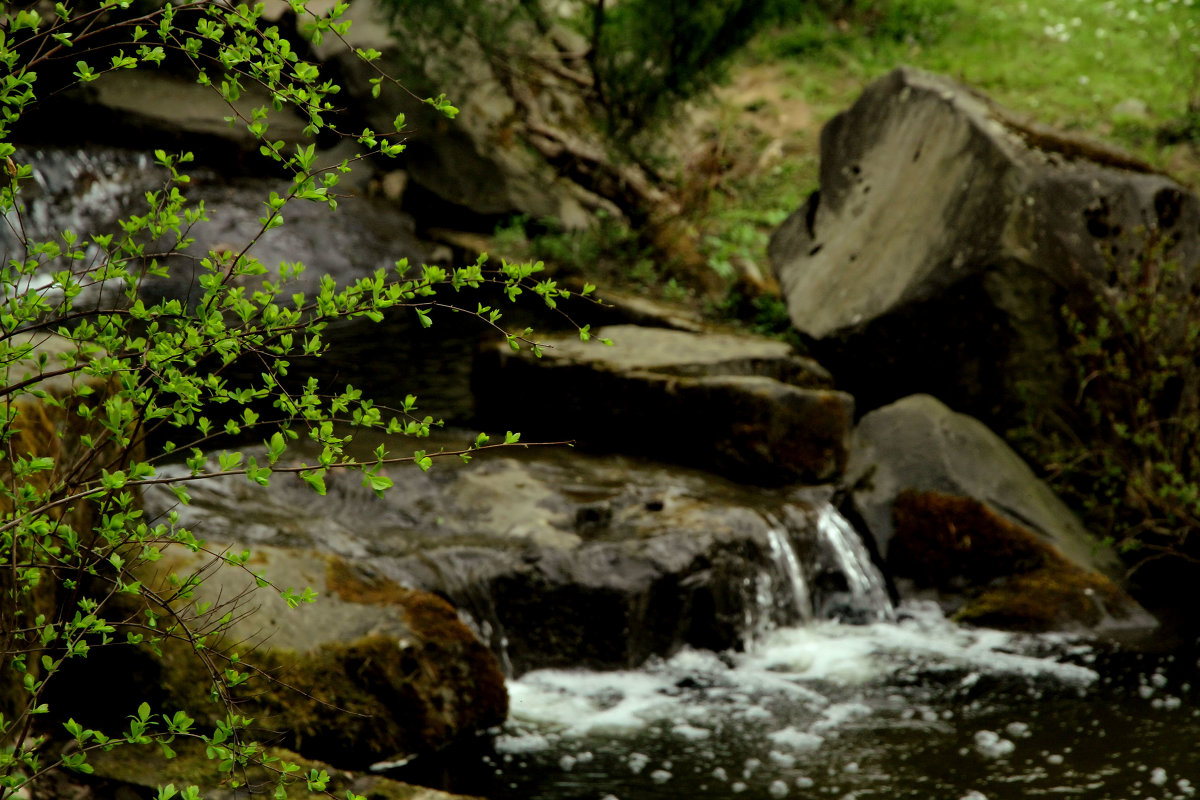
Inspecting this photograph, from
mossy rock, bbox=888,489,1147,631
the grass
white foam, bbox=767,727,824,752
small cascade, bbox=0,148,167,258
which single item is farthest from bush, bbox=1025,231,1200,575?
small cascade, bbox=0,148,167,258

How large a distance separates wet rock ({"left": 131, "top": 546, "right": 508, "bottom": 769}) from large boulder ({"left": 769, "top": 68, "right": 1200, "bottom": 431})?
413 cm

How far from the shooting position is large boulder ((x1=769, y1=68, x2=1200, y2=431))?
714 cm

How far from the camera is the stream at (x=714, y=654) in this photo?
4.59m

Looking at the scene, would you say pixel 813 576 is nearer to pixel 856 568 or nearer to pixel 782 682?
pixel 856 568

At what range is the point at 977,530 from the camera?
656cm

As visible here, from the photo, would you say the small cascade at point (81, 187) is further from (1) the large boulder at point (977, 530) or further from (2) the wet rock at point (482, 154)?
(1) the large boulder at point (977, 530)

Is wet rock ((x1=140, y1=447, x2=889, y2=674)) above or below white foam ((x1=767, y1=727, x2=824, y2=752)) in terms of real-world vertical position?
above

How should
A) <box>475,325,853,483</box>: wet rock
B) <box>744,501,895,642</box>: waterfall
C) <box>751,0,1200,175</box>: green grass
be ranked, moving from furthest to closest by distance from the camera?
<box>751,0,1200,175</box>: green grass < <box>475,325,853,483</box>: wet rock < <box>744,501,895,642</box>: waterfall

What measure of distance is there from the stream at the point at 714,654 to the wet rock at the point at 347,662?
19 cm

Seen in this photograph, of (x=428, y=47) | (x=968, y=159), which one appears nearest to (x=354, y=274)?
(x=428, y=47)

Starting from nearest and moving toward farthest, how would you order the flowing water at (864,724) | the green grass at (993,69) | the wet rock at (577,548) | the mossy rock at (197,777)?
the mossy rock at (197,777) → the flowing water at (864,724) → the wet rock at (577,548) → the green grass at (993,69)

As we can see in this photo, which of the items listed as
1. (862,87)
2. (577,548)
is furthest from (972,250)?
(862,87)

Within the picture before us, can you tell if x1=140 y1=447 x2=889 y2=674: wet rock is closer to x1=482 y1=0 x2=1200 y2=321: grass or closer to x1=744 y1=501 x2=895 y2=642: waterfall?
x1=744 y1=501 x2=895 y2=642: waterfall

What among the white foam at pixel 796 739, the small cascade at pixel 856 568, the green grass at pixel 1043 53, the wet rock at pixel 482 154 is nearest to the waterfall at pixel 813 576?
the small cascade at pixel 856 568
